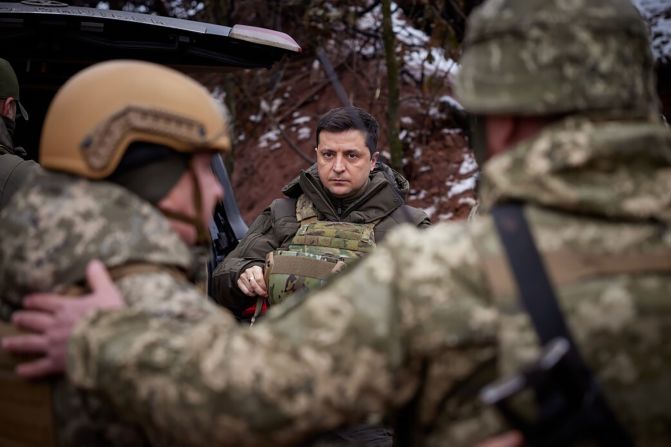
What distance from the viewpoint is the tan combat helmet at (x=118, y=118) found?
2.09 m

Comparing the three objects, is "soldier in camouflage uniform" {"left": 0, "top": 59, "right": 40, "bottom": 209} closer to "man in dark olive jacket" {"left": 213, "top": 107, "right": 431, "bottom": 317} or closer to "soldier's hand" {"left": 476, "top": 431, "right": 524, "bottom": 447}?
"man in dark olive jacket" {"left": 213, "top": 107, "right": 431, "bottom": 317}

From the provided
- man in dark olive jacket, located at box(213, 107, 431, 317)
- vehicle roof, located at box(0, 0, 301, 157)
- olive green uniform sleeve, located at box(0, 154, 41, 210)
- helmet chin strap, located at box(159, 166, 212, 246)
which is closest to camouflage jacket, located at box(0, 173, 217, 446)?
helmet chin strap, located at box(159, 166, 212, 246)

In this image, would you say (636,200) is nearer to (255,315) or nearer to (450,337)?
(450,337)

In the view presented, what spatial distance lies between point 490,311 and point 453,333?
0.09 m

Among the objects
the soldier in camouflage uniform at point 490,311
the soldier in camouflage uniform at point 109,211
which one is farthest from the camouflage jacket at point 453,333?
the soldier in camouflage uniform at point 109,211

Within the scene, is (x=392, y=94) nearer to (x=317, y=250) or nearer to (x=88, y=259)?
(x=317, y=250)

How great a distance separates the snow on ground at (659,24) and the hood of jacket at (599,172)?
319 inches

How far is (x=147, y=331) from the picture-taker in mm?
1856

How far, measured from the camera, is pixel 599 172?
1.76 metres

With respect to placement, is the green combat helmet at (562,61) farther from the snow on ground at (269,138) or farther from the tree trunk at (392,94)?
the snow on ground at (269,138)

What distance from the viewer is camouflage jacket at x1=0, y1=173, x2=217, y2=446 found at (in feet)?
6.66

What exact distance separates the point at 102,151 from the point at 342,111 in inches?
116

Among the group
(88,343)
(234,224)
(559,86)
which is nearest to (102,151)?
(88,343)

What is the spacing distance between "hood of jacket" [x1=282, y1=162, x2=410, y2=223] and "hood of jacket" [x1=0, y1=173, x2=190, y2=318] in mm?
2546
